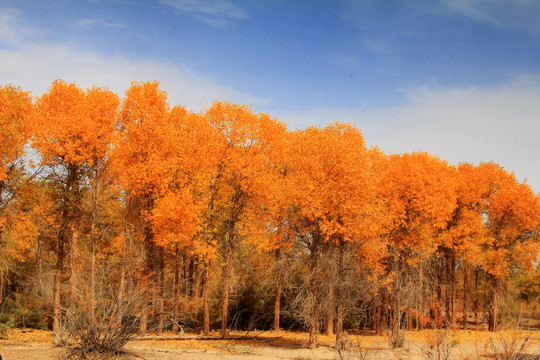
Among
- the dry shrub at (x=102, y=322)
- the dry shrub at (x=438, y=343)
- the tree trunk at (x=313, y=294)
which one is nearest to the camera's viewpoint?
the dry shrub at (x=438, y=343)

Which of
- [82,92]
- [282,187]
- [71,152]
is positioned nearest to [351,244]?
[282,187]

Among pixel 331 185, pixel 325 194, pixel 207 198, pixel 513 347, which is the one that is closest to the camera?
pixel 513 347

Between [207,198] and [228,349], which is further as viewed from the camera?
[207,198]

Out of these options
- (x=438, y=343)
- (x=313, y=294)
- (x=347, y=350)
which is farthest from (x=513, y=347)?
(x=313, y=294)

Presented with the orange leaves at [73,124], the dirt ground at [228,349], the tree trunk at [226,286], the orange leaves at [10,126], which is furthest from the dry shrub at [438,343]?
the orange leaves at [10,126]

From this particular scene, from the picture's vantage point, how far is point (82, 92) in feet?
86.7

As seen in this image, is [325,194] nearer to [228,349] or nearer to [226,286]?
[226,286]

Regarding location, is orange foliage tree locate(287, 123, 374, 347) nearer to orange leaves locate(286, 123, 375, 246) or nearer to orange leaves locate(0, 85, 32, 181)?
orange leaves locate(286, 123, 375, 246)

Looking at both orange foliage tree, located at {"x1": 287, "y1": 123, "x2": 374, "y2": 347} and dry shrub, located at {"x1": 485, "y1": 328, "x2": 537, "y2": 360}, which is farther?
orange foliage tree, located at {"x1": 287, "y1": 123, "x2": 374, "y2": 347}

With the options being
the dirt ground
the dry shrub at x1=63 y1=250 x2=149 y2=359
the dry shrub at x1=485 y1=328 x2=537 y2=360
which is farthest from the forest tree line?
the dry shrub at x1=485 y1=328 x2=537 y2=360

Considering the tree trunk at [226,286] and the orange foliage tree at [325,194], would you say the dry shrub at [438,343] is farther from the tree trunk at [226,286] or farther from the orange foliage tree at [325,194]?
the tree trunk at [226,286]

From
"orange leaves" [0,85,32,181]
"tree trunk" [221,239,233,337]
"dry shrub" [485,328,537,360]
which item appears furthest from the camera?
"tree trunk" [221,239,233,337]

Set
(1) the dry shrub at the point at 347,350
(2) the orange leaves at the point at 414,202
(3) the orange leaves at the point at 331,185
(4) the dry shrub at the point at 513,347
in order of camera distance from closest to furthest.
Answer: (4) the dry shrub at the point at 513,347
(1) the dry shrub at the point at 347,350
(3) the orange leaves at the point at 331,185
(2) the orange leaves at the point at 414,202

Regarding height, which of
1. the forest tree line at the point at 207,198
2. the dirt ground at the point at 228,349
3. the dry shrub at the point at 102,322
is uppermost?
the forest tree line at the point at 207,198
